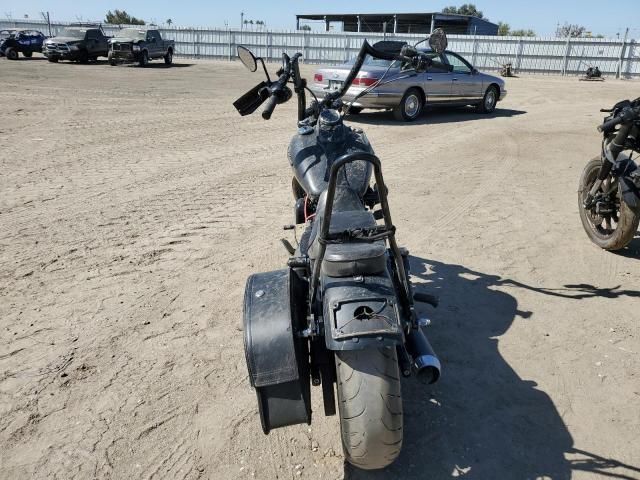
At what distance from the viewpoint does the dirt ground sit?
98.6 inches

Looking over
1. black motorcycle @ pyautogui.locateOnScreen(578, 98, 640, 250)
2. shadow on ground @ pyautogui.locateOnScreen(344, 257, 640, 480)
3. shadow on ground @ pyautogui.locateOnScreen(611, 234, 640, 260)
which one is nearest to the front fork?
black motorcycle @ pyautogui.locateOnScreen(578, 98, 640, 250)

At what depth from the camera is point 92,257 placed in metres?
4.45

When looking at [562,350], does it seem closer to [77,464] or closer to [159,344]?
[159,344]

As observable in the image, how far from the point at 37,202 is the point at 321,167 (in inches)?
153

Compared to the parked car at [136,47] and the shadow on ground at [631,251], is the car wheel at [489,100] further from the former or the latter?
the parked car at [136,47]

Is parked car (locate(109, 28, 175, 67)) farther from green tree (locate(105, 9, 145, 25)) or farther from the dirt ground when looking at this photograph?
green tree (locate(105, 9, 145, 25))

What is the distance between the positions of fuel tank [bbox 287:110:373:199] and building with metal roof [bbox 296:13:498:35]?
40.0m

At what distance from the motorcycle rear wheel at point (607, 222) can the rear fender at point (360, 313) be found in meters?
3.29

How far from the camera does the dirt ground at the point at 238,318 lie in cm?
250

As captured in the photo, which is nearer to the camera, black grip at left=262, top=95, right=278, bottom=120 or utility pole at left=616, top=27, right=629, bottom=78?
black grip at left=262, top=95, right=278, bottom=120

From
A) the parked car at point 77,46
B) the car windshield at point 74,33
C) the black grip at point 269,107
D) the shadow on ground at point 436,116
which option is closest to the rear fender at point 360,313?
the black grip at point 269,107

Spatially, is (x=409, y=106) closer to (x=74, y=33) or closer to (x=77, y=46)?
(x=77, y=46)

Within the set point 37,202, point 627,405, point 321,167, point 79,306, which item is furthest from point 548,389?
point 37,202

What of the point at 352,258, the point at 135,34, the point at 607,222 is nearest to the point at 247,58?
the point at 352,258
